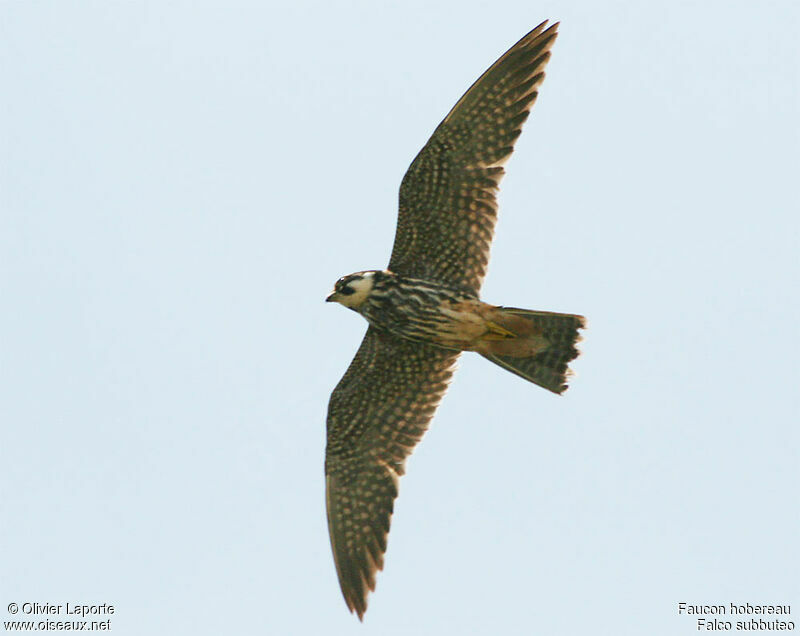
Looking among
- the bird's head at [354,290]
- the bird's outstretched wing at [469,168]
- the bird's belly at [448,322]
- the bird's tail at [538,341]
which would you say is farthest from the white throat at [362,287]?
the bird's tail at [538,341]

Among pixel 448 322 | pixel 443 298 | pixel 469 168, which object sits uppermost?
pixel 469 168

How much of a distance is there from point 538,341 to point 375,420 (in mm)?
1651

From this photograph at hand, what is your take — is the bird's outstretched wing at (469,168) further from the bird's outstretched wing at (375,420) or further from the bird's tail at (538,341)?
the bird's outstretched wing at (375,420)

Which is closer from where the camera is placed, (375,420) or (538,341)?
(538,341)

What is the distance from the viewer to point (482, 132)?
12438 millimetres

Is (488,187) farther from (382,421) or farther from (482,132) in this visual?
(382,421)

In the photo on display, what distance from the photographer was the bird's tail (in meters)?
12.4

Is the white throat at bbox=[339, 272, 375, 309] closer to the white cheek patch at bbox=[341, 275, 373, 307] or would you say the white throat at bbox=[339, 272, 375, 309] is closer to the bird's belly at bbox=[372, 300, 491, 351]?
the white cheek patch at bbox=[341, 275, 373, 307]

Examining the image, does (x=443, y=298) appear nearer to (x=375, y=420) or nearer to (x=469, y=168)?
(x=469, y=168)

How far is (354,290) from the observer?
12.5 meters

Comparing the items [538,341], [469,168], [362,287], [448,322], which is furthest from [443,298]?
[469,168]

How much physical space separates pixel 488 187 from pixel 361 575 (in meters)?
3.44

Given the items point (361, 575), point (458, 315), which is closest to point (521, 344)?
point (458, 315)

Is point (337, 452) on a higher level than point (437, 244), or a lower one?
lower
